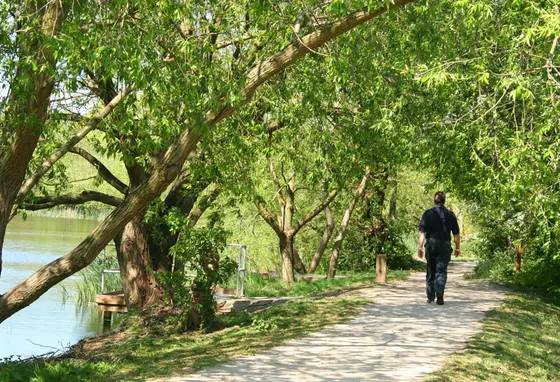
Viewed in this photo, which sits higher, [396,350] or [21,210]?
[21,210]

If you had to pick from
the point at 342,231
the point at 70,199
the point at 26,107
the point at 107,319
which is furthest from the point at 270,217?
the point at 26,107

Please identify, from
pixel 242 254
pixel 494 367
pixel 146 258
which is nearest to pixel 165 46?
pixel 494 367

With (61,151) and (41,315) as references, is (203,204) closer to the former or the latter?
(61,151)

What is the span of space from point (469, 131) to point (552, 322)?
3898mm

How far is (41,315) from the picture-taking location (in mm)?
25859

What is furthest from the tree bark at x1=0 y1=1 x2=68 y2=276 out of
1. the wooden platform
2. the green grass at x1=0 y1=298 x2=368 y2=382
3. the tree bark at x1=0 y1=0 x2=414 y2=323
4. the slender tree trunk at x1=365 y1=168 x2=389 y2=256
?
the slender tree trunk at x1=365 y1=168 x2=389 y2=256

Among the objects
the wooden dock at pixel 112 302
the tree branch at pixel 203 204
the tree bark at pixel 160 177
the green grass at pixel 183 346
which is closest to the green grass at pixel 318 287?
the tree branch at pixel 203 204

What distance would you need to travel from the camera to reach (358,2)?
10.2 meters

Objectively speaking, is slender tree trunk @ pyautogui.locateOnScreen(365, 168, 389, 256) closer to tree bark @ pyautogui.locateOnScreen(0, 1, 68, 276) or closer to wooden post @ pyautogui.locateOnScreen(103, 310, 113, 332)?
wooden post @ pyautogui.locateOnScreen(103, 310, 113, 332)

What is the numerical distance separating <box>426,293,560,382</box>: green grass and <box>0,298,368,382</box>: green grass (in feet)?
7.79

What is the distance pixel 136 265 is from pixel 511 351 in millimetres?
10138

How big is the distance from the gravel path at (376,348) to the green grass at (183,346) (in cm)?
38

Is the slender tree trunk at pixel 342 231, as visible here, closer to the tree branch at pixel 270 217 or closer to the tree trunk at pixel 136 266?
the tree branch at pixel 270 217

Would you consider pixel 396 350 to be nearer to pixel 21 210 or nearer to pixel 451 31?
pixel 451 31
